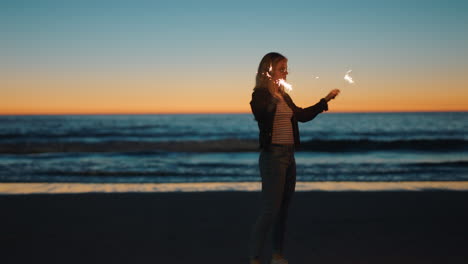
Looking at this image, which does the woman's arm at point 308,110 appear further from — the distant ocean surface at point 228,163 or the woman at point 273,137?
the distant ocean surface at point 228,163

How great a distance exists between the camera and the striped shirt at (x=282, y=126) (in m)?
3.41

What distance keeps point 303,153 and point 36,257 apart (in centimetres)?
1704

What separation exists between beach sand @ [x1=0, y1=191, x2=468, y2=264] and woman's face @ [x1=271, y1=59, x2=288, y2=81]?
5.11 ft

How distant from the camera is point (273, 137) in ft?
11.2

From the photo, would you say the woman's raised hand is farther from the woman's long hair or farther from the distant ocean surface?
the distant ocean surface

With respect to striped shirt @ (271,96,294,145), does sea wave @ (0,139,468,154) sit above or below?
below

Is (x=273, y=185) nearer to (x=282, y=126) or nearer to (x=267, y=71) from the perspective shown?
(x=282, y=126)

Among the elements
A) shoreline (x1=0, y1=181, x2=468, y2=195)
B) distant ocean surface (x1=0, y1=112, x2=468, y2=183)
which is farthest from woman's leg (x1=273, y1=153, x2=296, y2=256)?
distant ocean surface (x1=0, y1=112, x2=468, y2=183)

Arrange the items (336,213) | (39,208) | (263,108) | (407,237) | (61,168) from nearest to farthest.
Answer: (263,108) → (407,237) → (336,213) → (39,208) → (61,168)

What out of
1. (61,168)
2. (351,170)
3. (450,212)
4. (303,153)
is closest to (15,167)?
(61,168)

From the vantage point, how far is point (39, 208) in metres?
6.32

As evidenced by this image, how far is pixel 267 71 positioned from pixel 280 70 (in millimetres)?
99

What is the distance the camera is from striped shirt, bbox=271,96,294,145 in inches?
134

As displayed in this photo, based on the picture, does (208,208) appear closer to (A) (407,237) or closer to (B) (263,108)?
(A) (407,237)
